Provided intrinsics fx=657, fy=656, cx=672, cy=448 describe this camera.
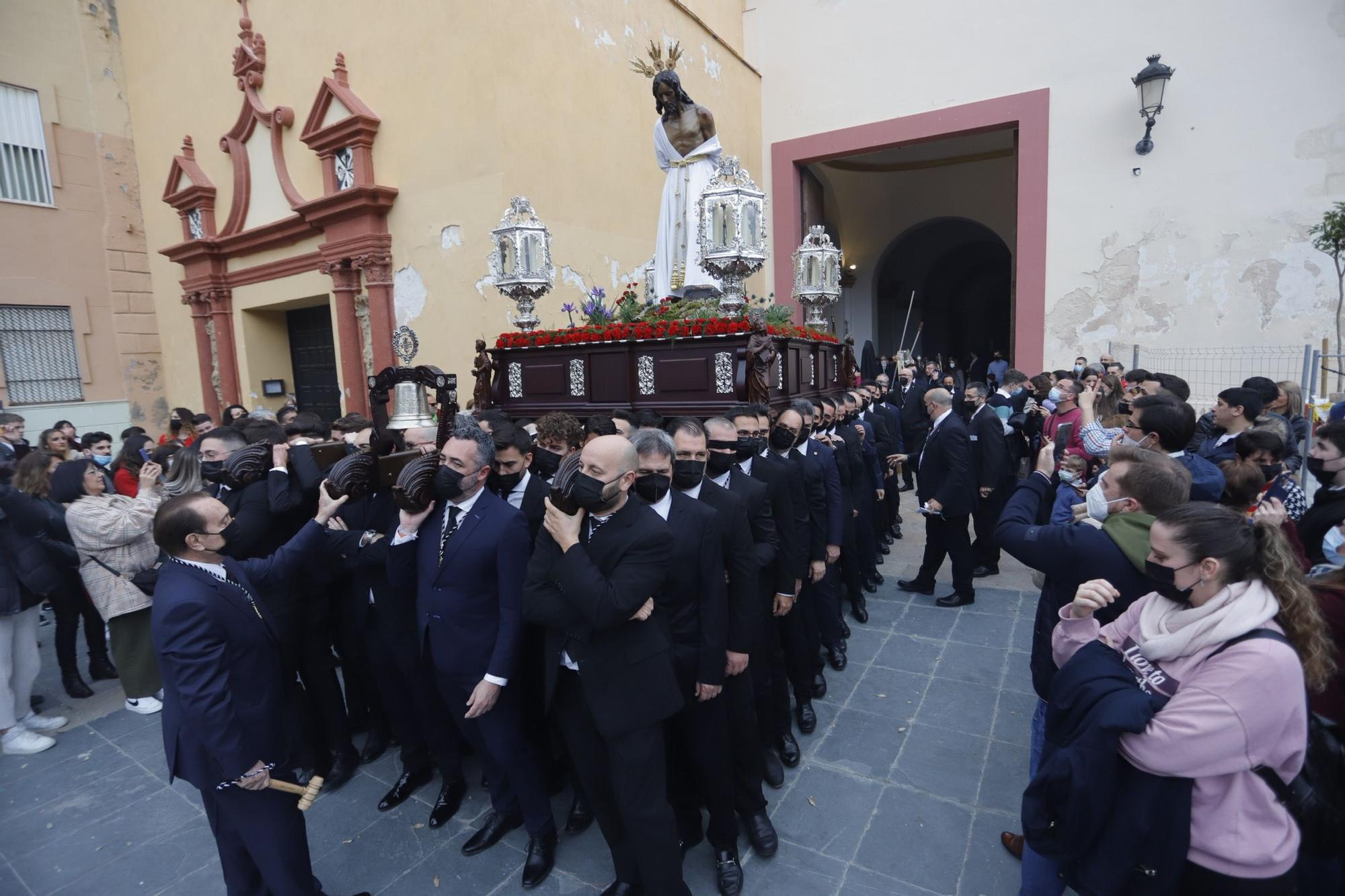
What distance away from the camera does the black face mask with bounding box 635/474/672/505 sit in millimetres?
2594

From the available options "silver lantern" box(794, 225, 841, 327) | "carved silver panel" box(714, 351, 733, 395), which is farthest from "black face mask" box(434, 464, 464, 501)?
"silver lantern" box(794, 225, 841, 327)

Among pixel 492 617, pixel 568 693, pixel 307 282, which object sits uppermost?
pixel 307 282

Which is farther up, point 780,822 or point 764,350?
point 764,350

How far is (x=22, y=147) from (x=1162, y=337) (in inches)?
730

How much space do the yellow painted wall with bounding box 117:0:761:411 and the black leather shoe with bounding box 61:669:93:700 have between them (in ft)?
17.7

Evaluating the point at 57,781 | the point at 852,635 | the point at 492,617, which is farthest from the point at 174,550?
the point at 852,635

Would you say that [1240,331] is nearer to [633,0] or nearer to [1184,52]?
[1184,52]

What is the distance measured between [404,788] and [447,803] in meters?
0.32

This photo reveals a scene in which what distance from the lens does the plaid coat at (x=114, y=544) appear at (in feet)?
13.4

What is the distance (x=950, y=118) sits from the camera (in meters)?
11.2

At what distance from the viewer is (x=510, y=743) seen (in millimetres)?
2859

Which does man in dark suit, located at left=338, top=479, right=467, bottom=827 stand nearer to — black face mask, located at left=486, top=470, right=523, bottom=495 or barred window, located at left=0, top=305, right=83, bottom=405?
black face mask, located at left=486, top=470, right=523, bottom=495

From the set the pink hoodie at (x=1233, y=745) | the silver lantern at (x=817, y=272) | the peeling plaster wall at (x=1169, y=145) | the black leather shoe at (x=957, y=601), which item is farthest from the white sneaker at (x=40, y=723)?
the peeling plaster wall at (x=1169, y=145)

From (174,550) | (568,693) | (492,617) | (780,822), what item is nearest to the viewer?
(174,550)
